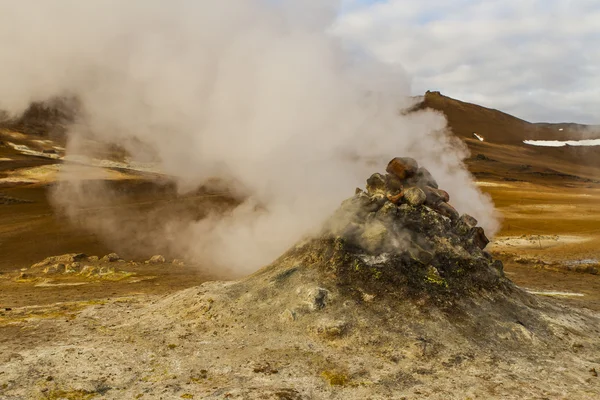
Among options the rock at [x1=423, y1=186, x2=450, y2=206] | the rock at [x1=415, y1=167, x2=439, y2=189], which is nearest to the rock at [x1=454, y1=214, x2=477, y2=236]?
the rock at [x1=423, y1=186, x2=450, y2=206]

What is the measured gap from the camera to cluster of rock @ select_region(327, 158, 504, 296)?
33.4 feet

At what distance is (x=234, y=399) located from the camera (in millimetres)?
6746

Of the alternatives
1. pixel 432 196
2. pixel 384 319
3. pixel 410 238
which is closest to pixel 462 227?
pixel 432 196

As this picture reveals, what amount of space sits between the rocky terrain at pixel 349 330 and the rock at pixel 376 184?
36 mm

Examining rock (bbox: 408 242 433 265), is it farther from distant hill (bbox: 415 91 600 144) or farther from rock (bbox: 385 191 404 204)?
distant hill (bbox: 415 91 600 144)

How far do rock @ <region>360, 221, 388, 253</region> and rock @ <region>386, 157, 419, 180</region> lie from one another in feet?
7.04

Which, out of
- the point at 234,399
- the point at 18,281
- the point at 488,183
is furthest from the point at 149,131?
the point at 488,183

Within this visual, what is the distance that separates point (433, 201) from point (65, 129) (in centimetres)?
5932

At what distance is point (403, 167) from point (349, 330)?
5112 millimetres

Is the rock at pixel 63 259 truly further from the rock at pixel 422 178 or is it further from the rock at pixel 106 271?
the rock at pixel 422 178

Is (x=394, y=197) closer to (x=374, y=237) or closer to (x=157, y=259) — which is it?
(x=374, y=237)

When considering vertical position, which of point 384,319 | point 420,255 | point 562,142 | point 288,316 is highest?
point 562,142

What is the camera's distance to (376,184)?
1176 centimetres

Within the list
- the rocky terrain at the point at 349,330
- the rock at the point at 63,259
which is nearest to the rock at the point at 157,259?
the rock at the point at 63,259
